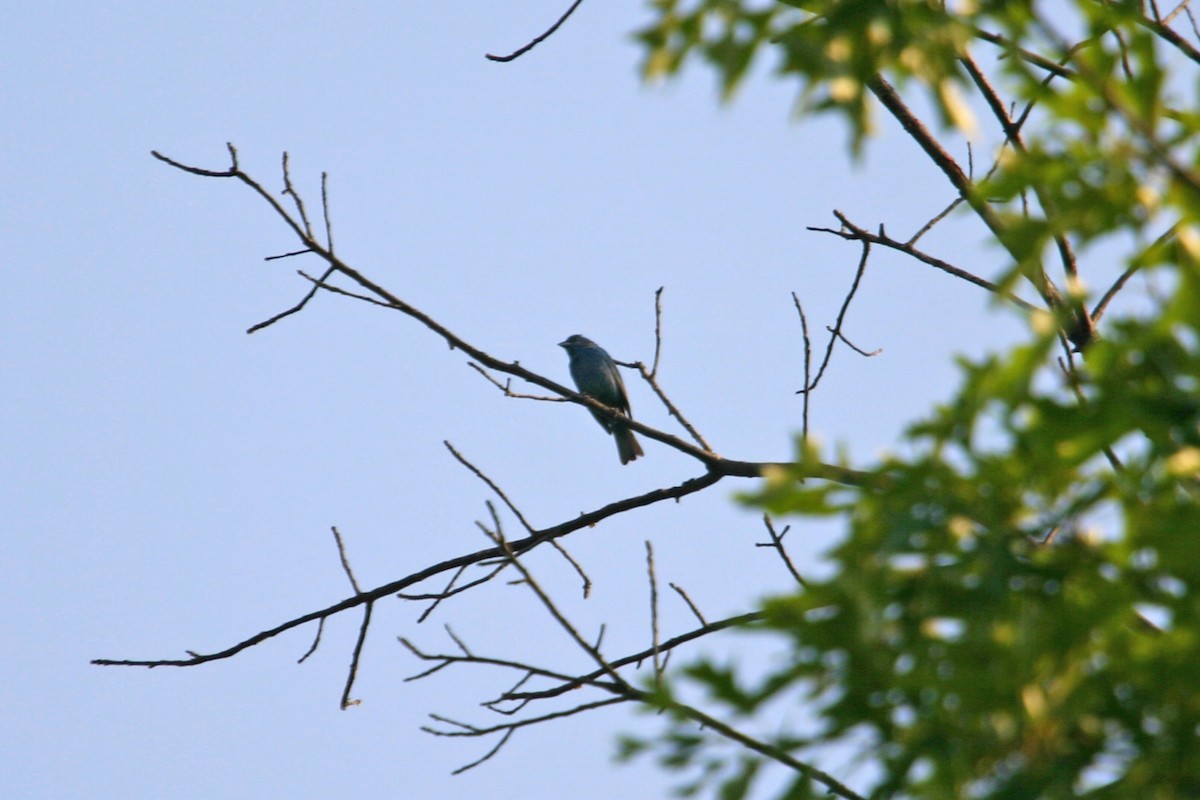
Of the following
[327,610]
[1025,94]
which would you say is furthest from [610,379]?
[1025,94]

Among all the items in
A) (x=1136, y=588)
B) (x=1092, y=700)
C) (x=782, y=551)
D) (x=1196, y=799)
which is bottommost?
(x=1196, y=799)

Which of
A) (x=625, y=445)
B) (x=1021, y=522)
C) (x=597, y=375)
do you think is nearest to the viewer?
(x=1021, y=522)

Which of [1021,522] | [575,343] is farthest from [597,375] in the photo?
[1021,522]

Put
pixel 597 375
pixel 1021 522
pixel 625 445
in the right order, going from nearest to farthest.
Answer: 1. pixel 1021 522
2. pixel 625 445
3. pixel 597 375

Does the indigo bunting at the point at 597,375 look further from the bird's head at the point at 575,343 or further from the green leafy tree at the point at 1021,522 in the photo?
the green leafy tree at the point at 1021,522

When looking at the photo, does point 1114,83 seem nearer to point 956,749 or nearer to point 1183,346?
point 1183,346

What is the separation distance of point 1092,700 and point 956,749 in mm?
252

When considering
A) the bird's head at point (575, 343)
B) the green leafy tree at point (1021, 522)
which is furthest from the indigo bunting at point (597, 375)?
the green leafy tree at point (1021, 522)

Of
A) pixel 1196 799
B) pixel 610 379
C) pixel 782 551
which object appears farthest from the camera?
pixel 610 379

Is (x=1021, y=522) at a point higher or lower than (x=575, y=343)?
lower

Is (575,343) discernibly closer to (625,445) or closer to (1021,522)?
(625,445)

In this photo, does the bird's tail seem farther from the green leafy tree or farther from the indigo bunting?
the green leafy tree

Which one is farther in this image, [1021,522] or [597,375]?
[597,375]

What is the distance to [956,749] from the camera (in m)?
2.10
